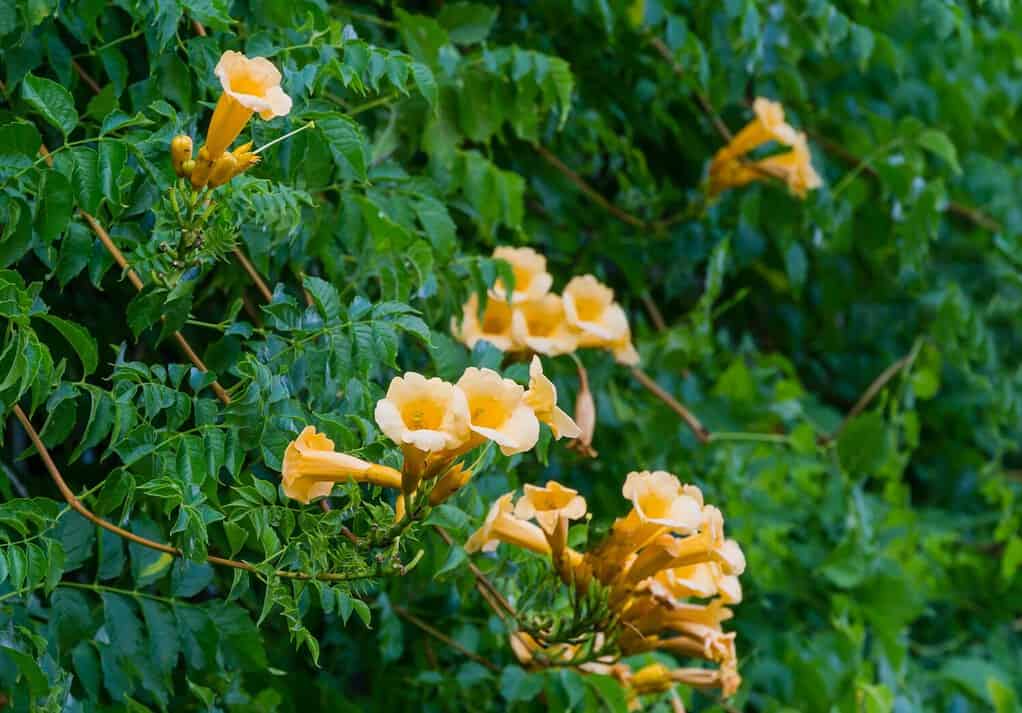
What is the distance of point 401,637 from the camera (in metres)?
2.45

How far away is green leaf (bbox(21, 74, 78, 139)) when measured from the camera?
1805mm

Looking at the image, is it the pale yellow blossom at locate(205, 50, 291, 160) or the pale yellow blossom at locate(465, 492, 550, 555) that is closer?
the pale yellow blossom at locate(205, 50, 291, 160)

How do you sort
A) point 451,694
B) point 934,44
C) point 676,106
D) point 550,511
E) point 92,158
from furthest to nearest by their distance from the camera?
point 934,44 → point 676,106 → point 451,694 → point 550,511 → point 92,158

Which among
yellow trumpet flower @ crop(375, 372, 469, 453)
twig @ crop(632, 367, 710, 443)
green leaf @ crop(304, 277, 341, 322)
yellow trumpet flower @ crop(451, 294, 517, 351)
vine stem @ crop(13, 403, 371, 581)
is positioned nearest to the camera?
yellow trumpet flower @ crop(375, 372, 469, 453)

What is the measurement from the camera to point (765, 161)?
3.16 metres

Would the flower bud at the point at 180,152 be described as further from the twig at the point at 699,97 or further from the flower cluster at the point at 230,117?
the twig at the point at 699,97

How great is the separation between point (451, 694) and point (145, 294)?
3.29 ft

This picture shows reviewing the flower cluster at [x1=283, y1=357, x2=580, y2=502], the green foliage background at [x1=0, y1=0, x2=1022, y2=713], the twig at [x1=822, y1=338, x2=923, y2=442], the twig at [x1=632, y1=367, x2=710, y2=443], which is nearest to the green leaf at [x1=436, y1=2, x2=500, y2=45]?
the green foliage background at [x1=0, y1=0, x2=1022, y2=713]

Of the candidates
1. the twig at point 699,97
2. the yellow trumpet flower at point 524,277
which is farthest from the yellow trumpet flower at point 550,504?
the twig at point 699,97

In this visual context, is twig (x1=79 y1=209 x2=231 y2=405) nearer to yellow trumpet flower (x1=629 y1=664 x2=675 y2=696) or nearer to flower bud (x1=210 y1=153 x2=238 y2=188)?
flower bud (x1=210 y1=153 x2=238 y2=188)

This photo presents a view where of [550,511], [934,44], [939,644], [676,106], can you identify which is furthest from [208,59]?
[939,644]

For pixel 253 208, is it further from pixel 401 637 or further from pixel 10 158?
pixel 401 637

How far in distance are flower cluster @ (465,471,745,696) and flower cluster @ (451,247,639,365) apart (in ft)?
1.49

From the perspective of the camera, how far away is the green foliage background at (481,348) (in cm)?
182
